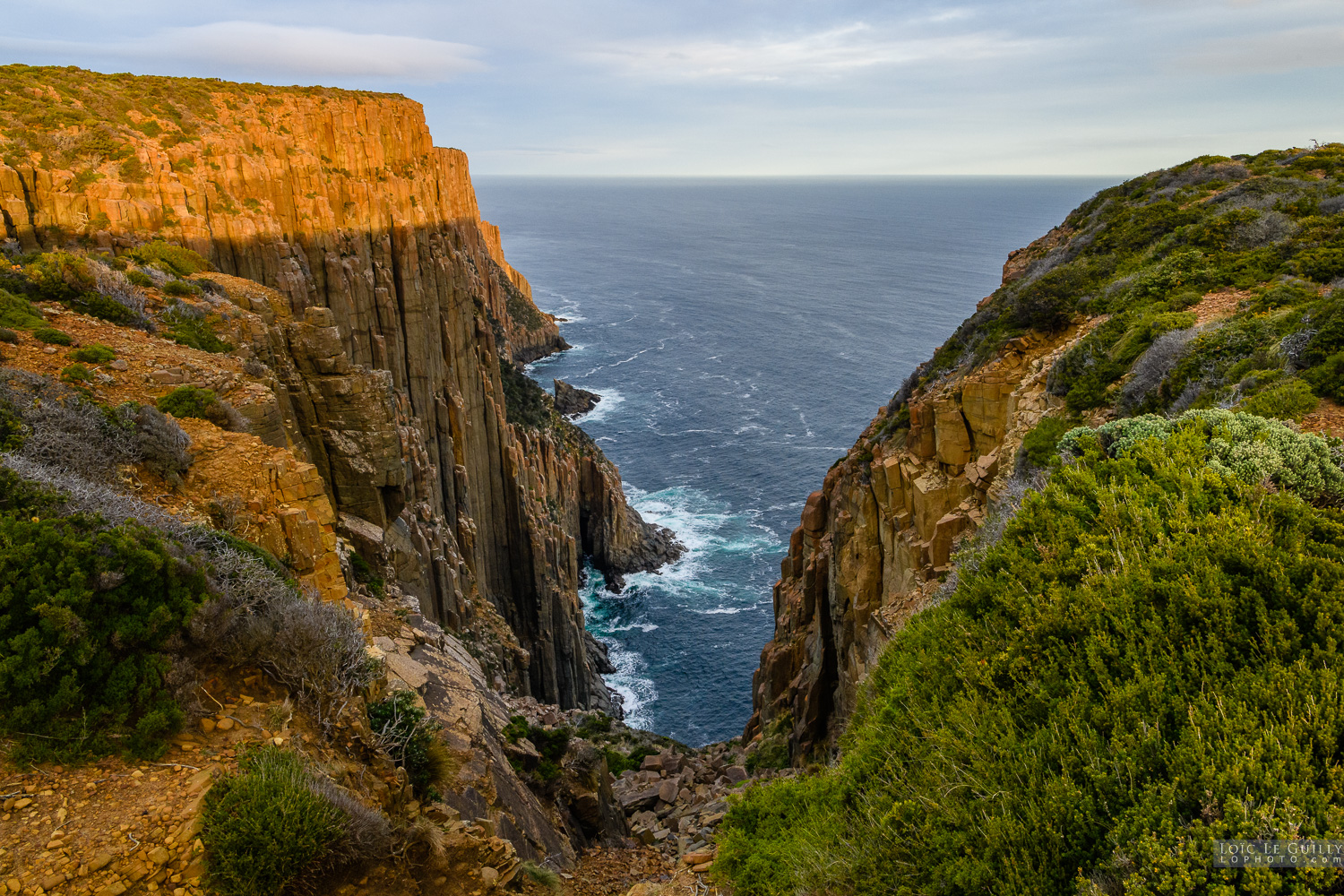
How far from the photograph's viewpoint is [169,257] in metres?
26.4

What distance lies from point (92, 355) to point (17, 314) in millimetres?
2863

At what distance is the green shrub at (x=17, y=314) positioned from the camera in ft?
56.3

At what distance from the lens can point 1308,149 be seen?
35.8m

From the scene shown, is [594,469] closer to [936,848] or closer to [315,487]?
[315,487]

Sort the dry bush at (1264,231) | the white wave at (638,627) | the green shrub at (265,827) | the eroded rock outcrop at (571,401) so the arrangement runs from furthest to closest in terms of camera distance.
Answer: the eroded rock outcrop at (571,401), the white wave at (638,627), the dry bush at (1264,231), the green shrub at (265,827)

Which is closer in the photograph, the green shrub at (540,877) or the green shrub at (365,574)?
the green shrub at (540,877)

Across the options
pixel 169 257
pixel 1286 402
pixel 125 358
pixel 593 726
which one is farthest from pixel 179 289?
pixel 1286 402

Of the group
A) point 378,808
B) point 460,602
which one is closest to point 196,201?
Result: point 460,602

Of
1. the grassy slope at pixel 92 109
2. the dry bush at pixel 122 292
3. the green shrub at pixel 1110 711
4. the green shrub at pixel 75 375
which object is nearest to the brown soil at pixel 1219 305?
the green shrub at pixel 1110 711

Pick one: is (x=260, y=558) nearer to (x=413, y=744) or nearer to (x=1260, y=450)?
(x=413, y=744)

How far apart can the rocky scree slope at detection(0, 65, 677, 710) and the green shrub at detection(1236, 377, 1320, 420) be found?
22.0m

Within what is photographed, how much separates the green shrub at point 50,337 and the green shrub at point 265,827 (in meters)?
14.2

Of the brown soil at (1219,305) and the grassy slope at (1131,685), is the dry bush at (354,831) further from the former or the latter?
the brown soil at (1219,305)

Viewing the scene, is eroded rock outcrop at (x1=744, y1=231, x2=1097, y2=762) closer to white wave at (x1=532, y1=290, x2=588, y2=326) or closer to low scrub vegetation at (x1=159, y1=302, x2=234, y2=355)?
low scrub vegetation at (x1=159, y1=302, x2=234, y2=355)
